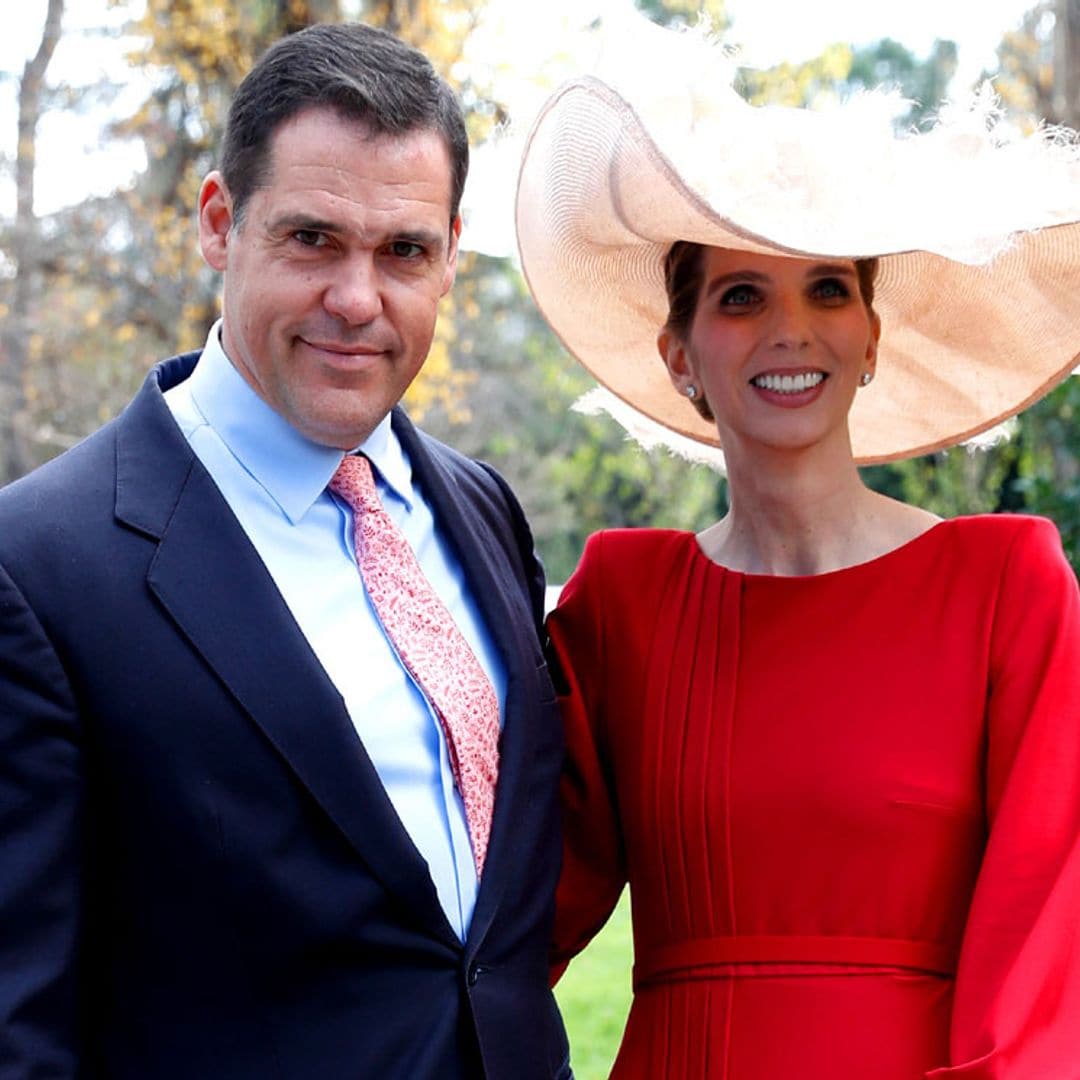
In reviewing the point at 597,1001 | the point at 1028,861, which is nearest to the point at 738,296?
the point at 1028,861

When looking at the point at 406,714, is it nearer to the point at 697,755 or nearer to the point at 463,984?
the point at 463,984

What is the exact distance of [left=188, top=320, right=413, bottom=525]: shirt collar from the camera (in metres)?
2.45

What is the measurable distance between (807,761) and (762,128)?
102 centimetres

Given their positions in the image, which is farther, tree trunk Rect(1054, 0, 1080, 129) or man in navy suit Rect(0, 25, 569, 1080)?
tree trunk Rect(1054, 0, 1080, 129)

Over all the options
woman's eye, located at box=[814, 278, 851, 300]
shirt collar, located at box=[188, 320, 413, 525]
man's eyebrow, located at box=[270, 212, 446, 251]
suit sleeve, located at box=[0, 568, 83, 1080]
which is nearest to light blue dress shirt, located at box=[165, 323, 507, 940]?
shirt collar, located at box=[188, 320, 413, 525]

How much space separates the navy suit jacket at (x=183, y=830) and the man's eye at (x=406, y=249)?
444 mm

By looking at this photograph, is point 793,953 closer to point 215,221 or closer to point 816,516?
point 816,516

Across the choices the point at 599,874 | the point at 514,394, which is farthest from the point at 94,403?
the point at 599,874

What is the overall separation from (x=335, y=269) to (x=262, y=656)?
23.4 inches

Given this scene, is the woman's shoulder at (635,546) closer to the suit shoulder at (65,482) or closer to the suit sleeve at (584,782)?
the suit sleeve at (584,782)

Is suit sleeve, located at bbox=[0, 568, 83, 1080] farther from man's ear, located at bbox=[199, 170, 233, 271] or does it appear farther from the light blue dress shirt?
man's ear, located at bbox=[199, 170, 233, 271]

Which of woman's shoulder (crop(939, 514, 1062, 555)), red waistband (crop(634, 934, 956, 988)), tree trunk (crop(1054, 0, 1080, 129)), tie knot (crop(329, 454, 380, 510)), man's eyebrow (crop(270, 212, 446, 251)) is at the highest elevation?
tree trunk (crop(1054, 0, 1080, 129))

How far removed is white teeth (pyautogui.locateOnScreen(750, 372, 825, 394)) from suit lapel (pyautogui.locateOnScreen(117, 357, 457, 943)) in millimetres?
978

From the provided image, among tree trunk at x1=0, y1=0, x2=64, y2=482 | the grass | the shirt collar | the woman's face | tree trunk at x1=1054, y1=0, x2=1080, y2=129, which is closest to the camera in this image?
the shirt collar
